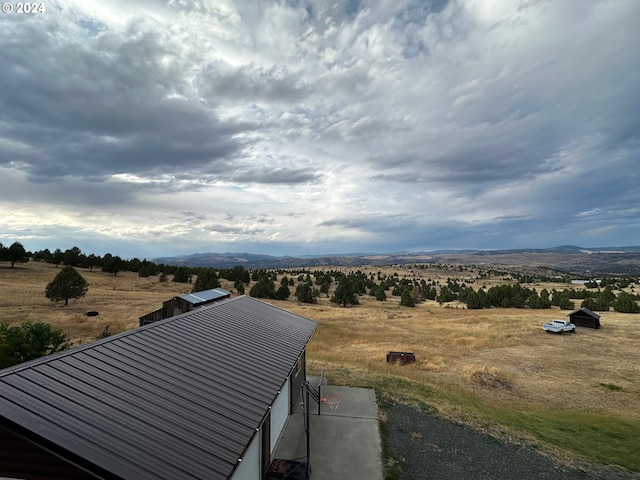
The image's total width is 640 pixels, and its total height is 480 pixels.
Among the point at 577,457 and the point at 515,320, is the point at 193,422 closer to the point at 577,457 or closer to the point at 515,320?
the point at 577,457

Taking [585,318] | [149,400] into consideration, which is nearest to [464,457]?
[149,400]

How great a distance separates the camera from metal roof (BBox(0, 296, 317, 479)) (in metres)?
5.64

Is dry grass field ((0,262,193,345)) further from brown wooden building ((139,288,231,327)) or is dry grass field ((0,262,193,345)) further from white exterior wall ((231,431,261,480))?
white exterior wall ((231,431,261,480))

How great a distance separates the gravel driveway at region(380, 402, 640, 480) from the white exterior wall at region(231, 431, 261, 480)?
5.33 metres

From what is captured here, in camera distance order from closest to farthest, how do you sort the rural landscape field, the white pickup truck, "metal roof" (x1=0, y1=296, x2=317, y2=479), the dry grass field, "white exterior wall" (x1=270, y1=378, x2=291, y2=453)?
"metal roof" (x1=0, y1=296, x2=317, y2=479)
"white exterior wall" (x1=270, y1=378, x2=291, y2=453)
the rural landscape field
the dry grass field
the white pickup truck

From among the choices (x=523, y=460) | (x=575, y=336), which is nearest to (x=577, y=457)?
(x=523, y=460)

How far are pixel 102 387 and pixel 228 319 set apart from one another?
854 cm

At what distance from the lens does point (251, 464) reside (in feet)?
31.9

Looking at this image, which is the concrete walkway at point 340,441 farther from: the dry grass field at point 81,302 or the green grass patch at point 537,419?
the dry grass field at point 81,302

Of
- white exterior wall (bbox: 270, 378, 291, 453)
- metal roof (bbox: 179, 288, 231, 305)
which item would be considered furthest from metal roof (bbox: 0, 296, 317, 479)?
metal roof (bbox: 179, 288, 231, 305)

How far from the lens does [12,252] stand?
6662 cm

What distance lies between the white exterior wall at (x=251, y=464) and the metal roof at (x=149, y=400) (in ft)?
5.32

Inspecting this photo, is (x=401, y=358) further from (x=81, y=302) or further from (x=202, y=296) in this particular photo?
(x=81, y=302)

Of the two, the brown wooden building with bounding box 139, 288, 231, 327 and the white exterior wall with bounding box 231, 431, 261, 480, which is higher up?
the brown wooden building with bounding box 139, 288, 231, 327
